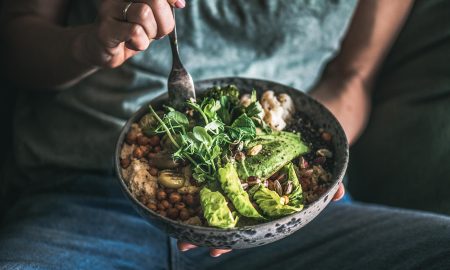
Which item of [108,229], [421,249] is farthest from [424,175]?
[108,229]

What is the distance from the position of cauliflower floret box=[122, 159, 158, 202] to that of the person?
212 millimetres

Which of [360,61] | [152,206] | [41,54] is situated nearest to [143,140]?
[152,206]

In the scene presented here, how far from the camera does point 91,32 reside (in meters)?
0.87

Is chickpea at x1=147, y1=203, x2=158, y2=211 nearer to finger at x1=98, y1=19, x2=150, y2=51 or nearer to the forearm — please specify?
finger at x1=98, y1=19, x2=150, y2=51

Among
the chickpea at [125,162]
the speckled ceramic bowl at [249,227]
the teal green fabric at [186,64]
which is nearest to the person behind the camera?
the speckled ceramic bowl at [249,227]

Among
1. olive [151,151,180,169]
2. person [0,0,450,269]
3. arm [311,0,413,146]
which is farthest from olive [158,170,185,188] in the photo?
arm [311,0,413,146]

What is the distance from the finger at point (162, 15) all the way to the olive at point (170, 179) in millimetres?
204

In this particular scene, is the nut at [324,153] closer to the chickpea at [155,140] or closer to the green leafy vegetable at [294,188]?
the green leafy vegetable at [294,188]

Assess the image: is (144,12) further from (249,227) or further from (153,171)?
(249,227)

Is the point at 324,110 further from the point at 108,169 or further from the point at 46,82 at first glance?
the point at 46,82

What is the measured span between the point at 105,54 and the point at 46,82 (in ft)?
0.96

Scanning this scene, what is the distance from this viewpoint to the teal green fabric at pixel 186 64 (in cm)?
104

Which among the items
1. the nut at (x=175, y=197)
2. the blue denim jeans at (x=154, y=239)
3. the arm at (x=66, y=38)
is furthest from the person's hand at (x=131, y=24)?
the blue denim jeans at (x=154, y=239)

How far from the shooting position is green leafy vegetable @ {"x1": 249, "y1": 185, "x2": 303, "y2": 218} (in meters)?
0.68
